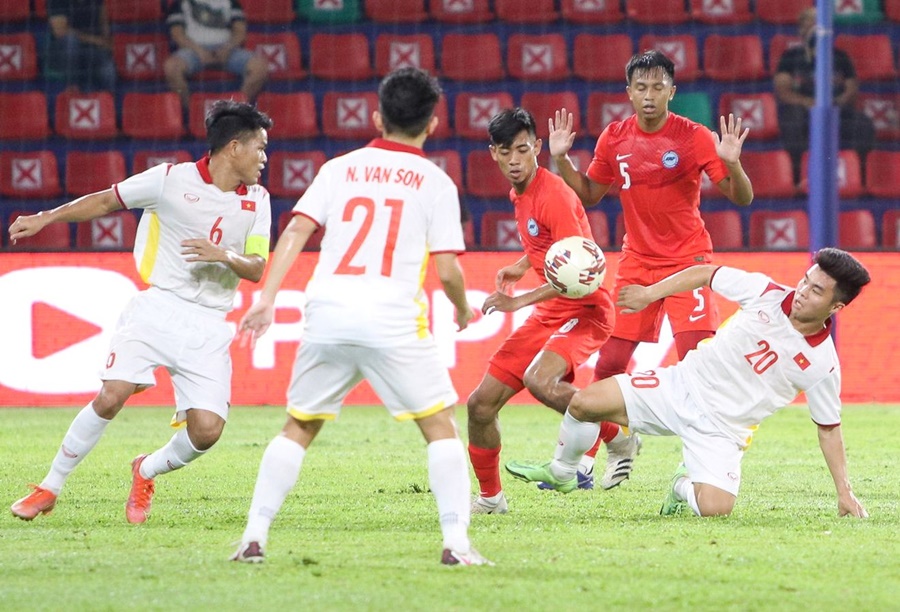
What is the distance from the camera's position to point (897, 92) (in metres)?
15.4

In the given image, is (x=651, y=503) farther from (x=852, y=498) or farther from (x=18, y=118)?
(x=18, y=118)

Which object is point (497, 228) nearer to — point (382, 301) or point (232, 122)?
point (232, 122)

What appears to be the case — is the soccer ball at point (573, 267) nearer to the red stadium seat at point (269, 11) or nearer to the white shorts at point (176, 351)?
the white shorts at point (176, 351)

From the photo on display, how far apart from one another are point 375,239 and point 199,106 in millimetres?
10241

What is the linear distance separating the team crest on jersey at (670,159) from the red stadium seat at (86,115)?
842 centimetres

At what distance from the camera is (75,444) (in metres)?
6.07

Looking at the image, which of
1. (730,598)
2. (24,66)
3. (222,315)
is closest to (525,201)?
(222,315)

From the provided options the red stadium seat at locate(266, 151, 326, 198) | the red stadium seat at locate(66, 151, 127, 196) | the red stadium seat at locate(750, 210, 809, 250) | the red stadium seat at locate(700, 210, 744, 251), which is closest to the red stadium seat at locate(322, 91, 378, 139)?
the red stadium seat at locate(266, 151, 326, 198)

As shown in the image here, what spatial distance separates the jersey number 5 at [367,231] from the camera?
471cm

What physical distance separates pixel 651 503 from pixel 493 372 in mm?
977

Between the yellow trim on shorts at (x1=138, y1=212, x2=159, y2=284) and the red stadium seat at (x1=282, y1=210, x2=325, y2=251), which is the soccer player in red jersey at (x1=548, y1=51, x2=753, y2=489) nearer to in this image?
the yellow trim on shorts at (x1=138, y1=212, x2=159, y2=284)

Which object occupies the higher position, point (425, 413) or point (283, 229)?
point (425, 413)

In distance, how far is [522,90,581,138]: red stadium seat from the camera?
1460cm

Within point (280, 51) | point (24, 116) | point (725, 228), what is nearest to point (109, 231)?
point (24, 116)
